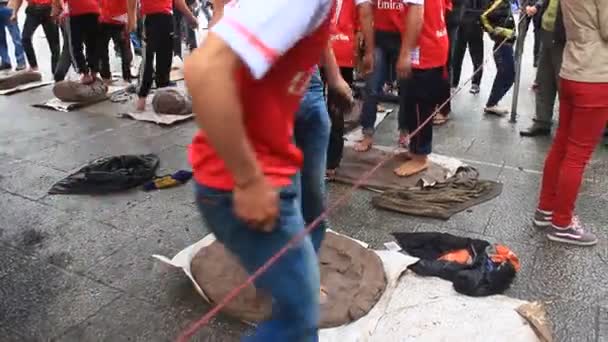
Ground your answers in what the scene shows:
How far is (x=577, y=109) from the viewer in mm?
3076

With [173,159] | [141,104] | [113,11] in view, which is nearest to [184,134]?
[173,159]

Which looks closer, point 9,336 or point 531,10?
point 9,336

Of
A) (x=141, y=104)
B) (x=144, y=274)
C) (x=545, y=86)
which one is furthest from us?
(x=141, y=104)

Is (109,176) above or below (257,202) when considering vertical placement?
below

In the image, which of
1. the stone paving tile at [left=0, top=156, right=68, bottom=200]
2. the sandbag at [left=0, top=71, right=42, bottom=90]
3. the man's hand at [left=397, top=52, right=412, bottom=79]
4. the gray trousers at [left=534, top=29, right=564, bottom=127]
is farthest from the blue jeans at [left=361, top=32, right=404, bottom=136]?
the sandbag at [left=0, top=71, right=42, bottom=90]

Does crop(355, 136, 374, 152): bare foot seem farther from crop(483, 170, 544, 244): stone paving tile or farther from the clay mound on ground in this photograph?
the clay mound on ground

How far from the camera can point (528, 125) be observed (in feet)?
18.5

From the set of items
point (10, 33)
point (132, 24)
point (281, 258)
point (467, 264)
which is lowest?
point (467, 264)

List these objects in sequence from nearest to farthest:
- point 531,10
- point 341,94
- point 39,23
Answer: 1. point 341,94
2. point 531,10
3. point 39,23

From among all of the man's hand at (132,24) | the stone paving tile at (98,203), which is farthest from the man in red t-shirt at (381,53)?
the man's hand at (132,24)

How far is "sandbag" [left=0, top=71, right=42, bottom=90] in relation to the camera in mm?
7560

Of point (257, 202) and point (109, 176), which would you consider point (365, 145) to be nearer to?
point (109, 176)

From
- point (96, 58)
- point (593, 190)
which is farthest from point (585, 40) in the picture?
point (96, 58)

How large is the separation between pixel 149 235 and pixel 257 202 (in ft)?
7.67
